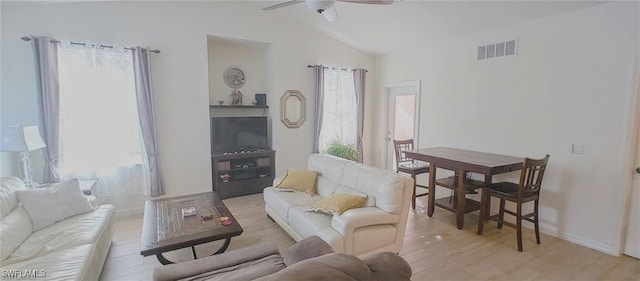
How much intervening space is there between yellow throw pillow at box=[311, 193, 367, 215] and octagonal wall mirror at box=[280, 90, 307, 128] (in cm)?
261

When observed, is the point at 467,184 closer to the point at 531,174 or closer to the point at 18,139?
the point at 531,174

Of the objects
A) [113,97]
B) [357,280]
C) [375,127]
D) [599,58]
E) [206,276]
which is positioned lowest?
[206,276]

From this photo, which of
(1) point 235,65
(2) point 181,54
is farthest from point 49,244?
(1) point 235,65

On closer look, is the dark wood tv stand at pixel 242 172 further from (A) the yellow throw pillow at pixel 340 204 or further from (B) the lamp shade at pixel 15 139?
(A) the yellow throw pillow at pixel 340 204

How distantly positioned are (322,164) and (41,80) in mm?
3347

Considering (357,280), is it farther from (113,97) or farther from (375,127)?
(375,127)

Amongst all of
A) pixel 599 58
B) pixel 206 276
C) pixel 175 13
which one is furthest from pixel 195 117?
pixel 599 58

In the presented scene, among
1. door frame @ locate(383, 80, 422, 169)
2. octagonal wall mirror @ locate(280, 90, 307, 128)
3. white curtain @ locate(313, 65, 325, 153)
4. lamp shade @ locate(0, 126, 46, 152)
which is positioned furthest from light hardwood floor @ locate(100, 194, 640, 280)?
white curtain @ locate(313, 65, 325, 153)

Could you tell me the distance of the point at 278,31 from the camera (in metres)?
5.13

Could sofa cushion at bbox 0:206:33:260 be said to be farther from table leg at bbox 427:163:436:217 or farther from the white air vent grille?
the white air vent grille

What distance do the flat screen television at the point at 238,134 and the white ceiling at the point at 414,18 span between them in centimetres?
188

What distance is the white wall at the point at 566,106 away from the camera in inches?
117

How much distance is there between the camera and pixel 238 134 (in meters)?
5.04

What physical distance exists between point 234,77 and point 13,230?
11.6 feet
